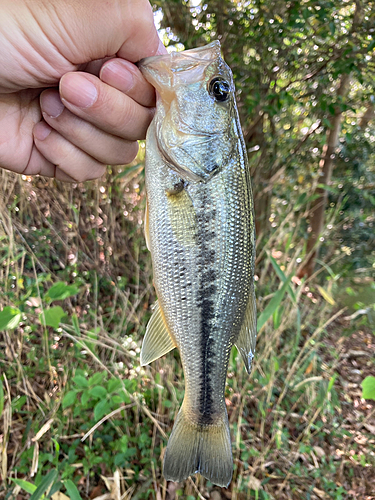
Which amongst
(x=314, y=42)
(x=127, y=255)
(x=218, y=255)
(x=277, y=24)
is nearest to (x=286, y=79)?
(x=314, y=42)

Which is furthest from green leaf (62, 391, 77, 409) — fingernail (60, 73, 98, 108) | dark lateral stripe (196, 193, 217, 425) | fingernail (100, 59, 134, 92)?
fingernail (100, 59, 134, 92)

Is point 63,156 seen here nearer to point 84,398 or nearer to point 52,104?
point 52,104

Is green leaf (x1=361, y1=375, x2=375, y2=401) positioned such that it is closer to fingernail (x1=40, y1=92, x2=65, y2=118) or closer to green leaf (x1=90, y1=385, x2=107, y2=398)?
green leaf (x1=90, y1=385, x2=107, y2=398)

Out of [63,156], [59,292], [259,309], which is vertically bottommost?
[259,309]

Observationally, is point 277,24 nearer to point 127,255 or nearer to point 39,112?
point 39,112

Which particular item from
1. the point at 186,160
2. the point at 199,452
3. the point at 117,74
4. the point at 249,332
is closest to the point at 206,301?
the point at 249,332
